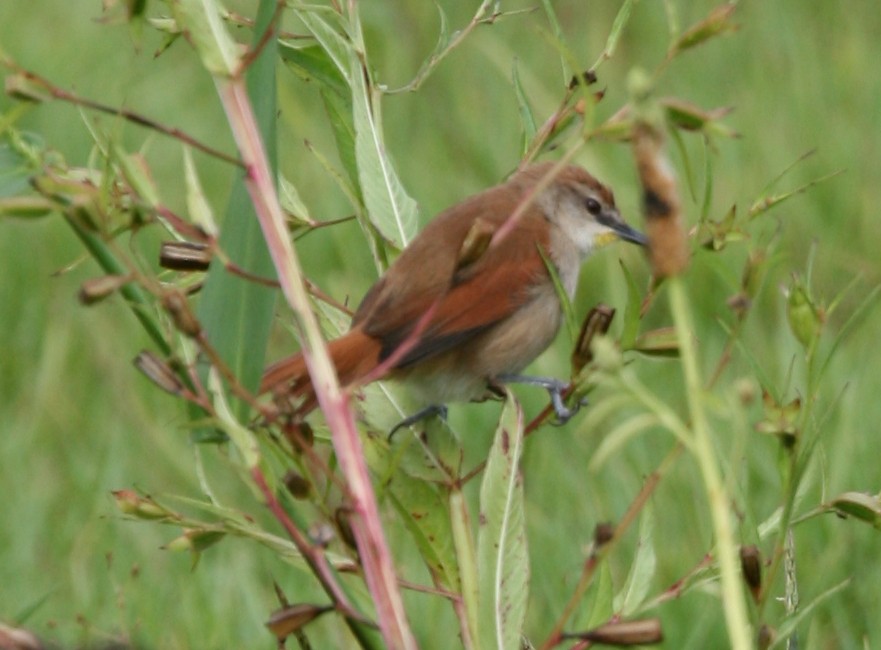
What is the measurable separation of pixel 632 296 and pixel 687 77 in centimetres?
479

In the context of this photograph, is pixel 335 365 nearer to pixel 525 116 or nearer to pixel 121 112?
pixel 525 116

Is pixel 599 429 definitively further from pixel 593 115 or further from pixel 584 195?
pixel 593 115

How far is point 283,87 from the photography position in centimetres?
A: 662

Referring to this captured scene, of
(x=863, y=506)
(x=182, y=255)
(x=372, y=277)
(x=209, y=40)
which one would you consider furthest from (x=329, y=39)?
(x=372, y=277)

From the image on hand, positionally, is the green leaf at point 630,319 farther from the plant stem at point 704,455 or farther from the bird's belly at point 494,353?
the bird's belly at point 494,353

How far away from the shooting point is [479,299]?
320cm

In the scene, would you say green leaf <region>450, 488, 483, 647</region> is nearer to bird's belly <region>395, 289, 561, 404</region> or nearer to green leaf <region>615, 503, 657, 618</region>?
green leaf <region>615, 503, 657, 618</region>

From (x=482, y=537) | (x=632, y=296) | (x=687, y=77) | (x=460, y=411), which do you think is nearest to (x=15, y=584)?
(x=460, y=411)

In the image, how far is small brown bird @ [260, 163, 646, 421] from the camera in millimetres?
2699

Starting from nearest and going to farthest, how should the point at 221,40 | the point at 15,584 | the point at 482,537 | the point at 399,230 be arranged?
1. the point at 221,40
2. the point at 482,537
3. the point at 399,230
4. the point at 15,584

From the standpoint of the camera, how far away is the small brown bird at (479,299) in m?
2.70

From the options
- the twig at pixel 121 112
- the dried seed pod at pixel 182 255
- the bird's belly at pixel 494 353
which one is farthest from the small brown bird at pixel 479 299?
the twig at pixel 121 112

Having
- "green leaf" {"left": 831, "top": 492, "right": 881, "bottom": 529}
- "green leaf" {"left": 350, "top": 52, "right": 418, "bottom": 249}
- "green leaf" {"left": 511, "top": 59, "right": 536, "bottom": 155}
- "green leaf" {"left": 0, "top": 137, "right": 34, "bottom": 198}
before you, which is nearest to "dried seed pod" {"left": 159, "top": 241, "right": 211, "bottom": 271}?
"green leaf" {"left": 0, "top": 137, "right": 34, "bottom": 198}

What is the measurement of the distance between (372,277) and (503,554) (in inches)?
111
